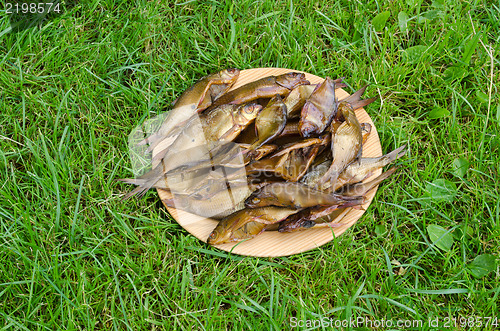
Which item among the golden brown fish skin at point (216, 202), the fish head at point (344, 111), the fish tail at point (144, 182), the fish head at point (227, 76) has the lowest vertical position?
the golden brown fish skin at point (216, 202)

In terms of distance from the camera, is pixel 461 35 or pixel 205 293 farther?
pixel 461 35

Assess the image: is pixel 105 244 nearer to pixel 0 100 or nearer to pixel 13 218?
pixel 13 218

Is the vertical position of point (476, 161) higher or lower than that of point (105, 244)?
lower

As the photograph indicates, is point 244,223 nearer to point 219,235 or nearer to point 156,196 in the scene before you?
point 219,235

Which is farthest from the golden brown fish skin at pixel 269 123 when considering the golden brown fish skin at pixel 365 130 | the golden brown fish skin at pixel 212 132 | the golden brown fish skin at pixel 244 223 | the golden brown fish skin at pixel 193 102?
the golden brown fish skin at pixel 365 130

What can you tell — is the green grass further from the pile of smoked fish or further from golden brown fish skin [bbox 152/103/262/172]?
golden brown fish skin [bbox 152/103/262/172]

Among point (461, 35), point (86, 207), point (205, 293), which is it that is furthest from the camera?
point (461, 35)

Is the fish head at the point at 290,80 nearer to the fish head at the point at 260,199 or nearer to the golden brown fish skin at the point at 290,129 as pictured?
the golden brown fish skin at the point at 290,129

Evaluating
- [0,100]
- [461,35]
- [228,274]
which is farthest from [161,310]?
[461,35]
